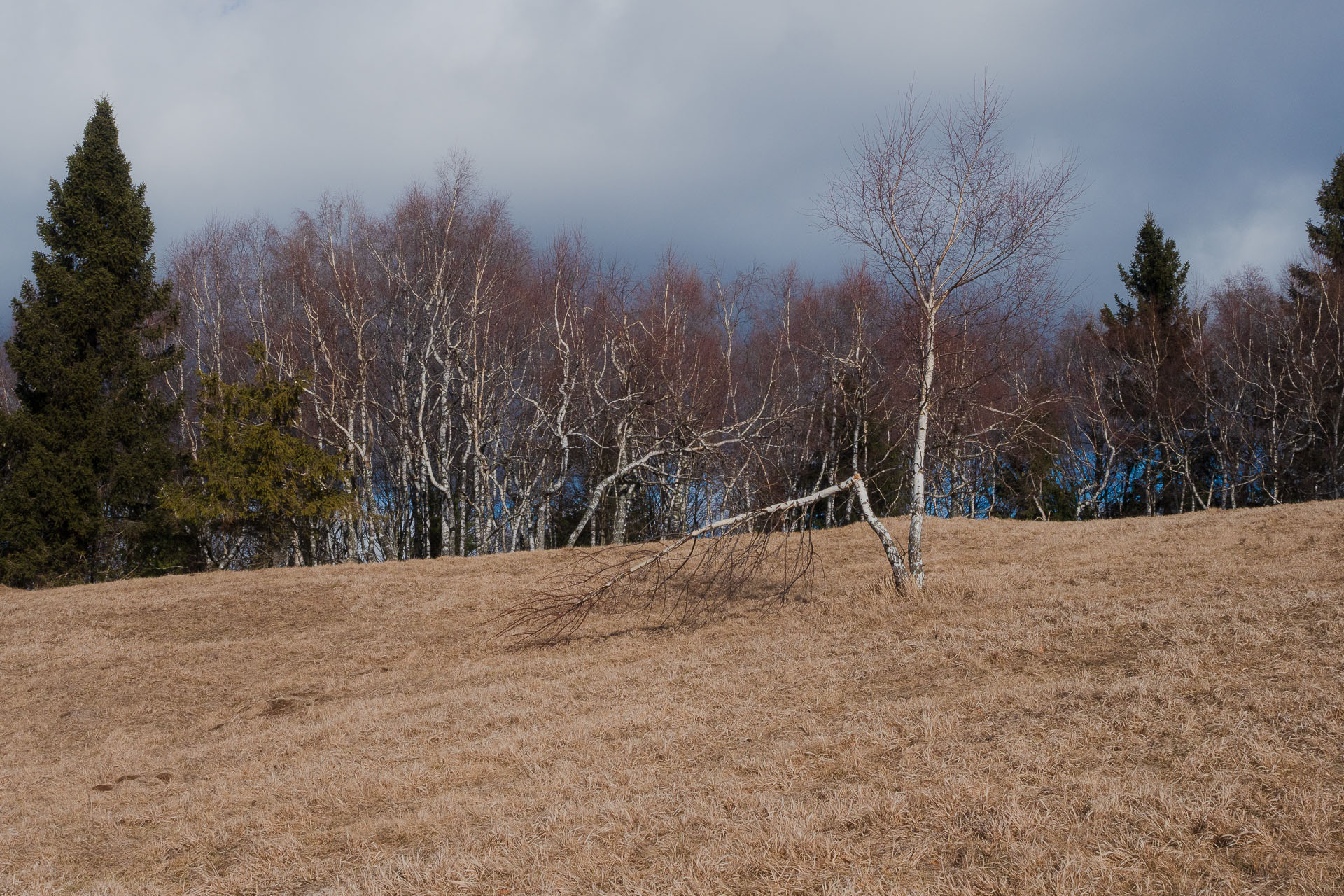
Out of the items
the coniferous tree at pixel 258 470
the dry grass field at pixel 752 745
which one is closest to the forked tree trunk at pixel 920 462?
the dry grass field at pixel 752 745

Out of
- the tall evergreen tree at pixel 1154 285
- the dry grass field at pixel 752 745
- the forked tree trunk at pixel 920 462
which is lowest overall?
the dry grass field at pixel 752 745

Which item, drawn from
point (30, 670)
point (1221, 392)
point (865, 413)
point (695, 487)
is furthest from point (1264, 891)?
point (1221, 392)

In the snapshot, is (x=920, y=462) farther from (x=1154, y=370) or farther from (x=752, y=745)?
(x=1154, y=370)

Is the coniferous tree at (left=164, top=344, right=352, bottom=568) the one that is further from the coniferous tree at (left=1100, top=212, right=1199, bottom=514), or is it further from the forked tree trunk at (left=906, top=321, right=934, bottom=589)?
the coniferous tree at (left=1100, top=212, right=1199, bottom=514)

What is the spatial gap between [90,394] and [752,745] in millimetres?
21116

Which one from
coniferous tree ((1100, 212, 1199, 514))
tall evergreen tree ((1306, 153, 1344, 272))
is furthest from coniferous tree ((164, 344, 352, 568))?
tall evergreen tree ((1306, 153, 1344, 272))

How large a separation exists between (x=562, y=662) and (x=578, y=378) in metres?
15.4

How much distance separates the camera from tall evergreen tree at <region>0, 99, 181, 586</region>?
19.6m

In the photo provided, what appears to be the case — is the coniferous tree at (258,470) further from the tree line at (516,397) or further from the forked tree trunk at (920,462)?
the forked tree trunk at (920,462)

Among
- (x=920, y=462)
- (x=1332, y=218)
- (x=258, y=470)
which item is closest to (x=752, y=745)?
(x=920, y=462)

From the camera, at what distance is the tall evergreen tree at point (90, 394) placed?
64.4ft

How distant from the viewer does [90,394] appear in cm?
2052

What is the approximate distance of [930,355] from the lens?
1122 cm

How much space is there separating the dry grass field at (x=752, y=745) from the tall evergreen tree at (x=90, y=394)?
22.6 feet
